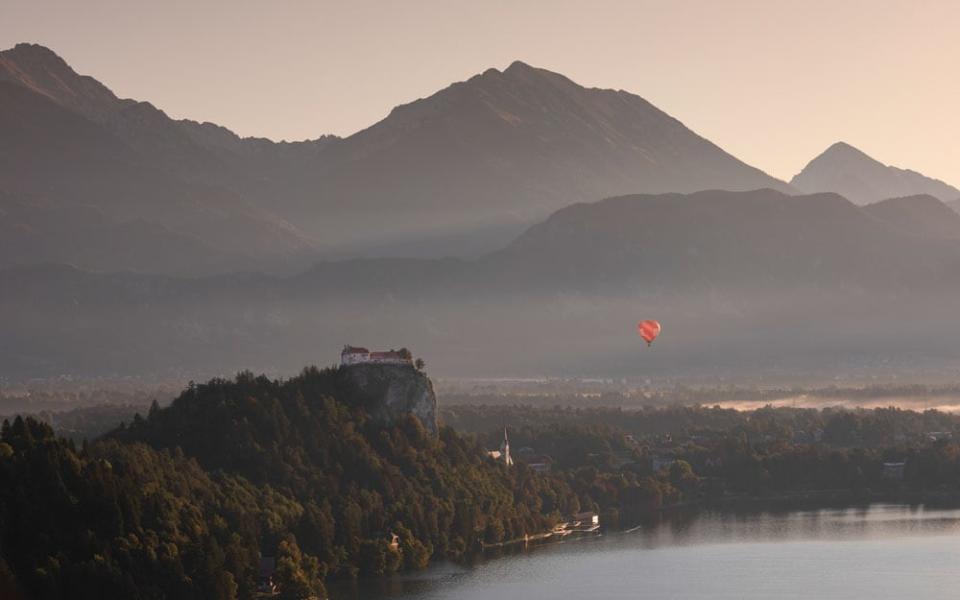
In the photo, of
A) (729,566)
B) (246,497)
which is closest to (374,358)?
(246,497)

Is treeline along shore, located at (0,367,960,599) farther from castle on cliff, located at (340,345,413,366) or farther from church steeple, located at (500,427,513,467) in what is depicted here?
castle on cliff, located at (340,345,413,366)

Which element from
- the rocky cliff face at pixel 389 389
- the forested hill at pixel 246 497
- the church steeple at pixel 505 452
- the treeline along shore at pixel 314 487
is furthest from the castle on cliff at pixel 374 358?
the church steeple at pixel 505 452

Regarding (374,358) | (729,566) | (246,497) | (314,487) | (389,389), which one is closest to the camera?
(246,497)

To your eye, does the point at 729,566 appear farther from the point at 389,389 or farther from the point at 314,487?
the point at 389,389

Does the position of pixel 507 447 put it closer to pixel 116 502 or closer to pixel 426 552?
pixel 426 552

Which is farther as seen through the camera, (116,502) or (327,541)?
(327,541)

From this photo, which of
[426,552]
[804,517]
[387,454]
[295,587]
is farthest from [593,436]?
[295,587]
